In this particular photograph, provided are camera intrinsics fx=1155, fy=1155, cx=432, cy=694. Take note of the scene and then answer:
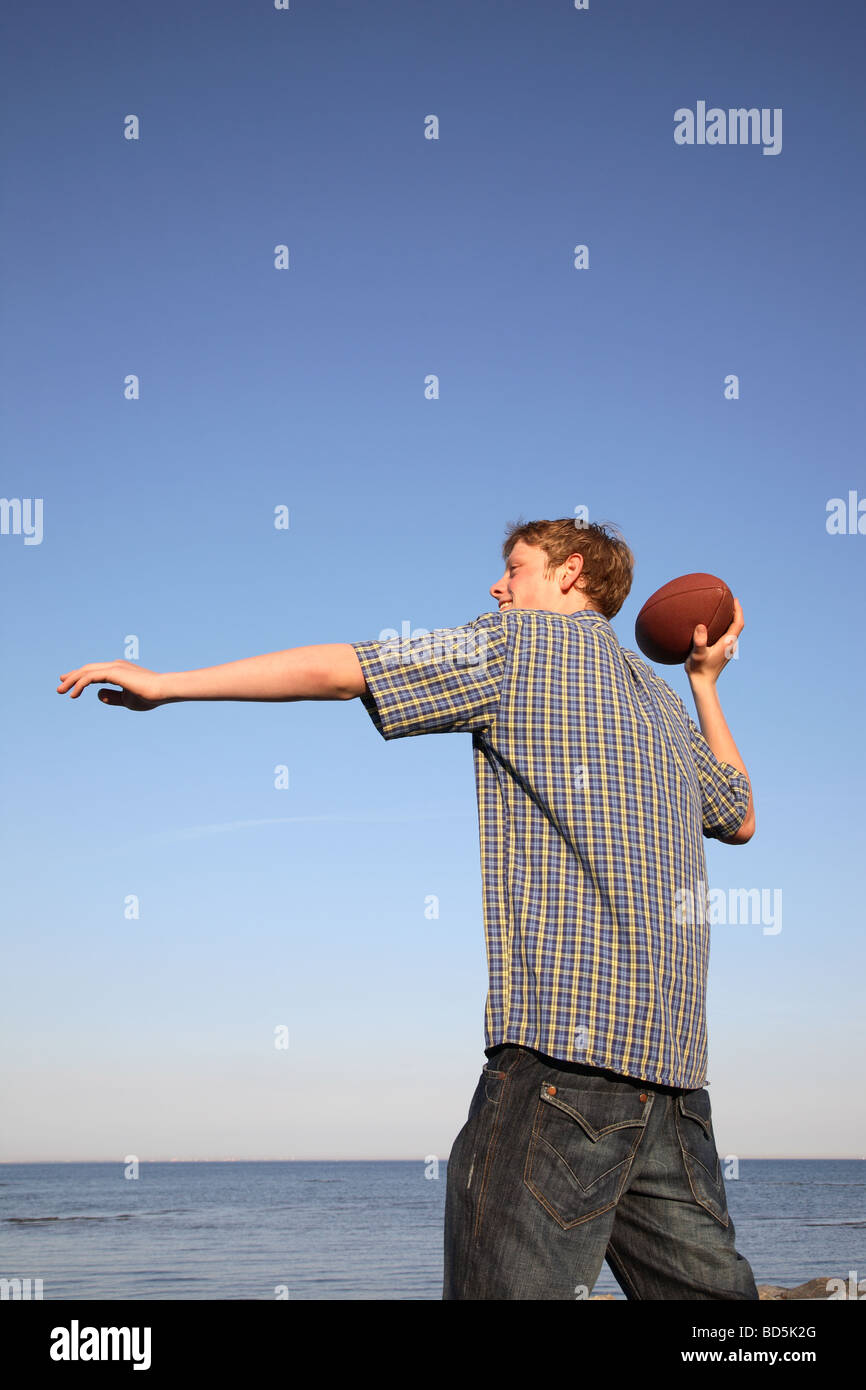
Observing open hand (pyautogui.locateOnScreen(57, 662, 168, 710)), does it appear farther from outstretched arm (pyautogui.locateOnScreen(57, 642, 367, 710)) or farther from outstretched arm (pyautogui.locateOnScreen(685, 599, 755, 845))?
outstretched arm (pyautogui.locateOnScreen(685, 599, 755, 845))

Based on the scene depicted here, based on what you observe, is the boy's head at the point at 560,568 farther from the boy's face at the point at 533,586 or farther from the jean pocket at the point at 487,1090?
the jean pocket at the point at 487,1090

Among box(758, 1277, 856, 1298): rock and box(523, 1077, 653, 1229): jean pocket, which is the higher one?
box(523, 1077, 653, 1229): jean pocket

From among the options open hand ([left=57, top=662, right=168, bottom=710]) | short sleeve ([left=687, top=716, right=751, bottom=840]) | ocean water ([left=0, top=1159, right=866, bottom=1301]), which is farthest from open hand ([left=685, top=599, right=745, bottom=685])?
ocean water ([left=0, top=1159, right=866, bottom=1301])

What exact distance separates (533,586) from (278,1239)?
132ft

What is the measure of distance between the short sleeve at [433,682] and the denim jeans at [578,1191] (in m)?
0.71

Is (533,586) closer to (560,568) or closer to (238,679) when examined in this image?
(560,568)

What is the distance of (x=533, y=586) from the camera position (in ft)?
9.69

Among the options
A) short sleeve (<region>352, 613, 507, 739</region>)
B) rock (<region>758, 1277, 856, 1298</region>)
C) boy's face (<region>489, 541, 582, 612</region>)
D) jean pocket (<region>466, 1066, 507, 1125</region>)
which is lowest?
rock (<region>758, 1277, 856, 1298</region>)

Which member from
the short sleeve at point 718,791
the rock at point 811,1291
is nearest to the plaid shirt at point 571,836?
the short sleeve at point 718,791

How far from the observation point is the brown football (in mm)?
3695

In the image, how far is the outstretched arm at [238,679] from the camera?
2.44 meters
